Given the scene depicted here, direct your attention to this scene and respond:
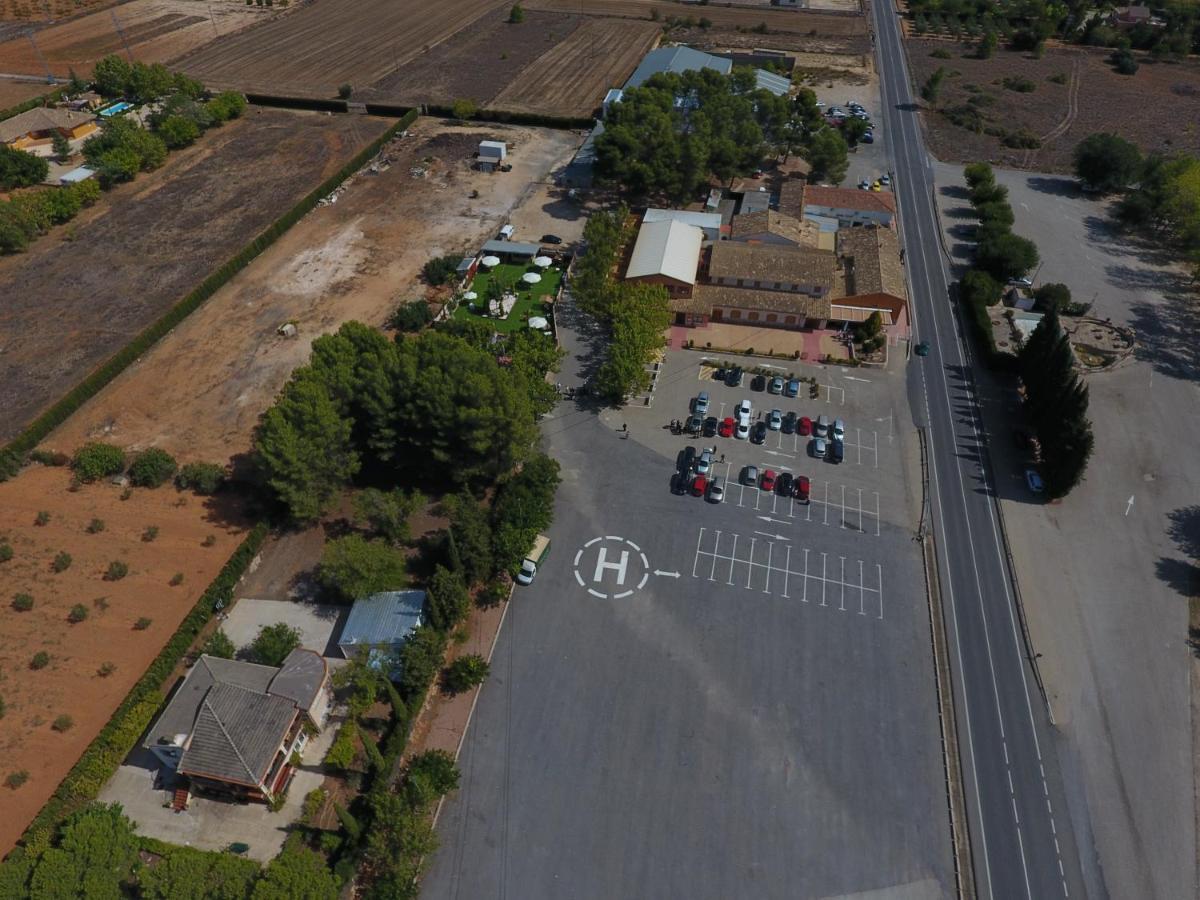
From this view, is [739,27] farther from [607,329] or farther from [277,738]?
[277,738]

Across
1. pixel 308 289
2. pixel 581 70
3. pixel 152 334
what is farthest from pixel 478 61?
pixel 152 334

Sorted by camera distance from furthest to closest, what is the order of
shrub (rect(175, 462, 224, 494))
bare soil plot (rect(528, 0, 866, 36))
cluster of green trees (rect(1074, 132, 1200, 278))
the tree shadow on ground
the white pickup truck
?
bare soil plot (rect(528, 0, 866, 36)) < the tree shadow on ground < cluster of green trees (rect(1074, 132, 1200, 278)) < shrub (rect(175, 462, 224, 494)) < the white pickup truck

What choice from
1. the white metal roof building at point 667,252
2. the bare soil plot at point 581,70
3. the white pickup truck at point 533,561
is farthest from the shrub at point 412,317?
the bare soil plot at point 581,70

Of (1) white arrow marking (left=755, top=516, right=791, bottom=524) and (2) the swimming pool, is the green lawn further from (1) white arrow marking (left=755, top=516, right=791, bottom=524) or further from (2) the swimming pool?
(2) the swimming pool

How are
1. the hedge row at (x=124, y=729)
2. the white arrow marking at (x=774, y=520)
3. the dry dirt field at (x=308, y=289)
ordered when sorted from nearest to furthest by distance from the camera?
the hedge row at (x=124, y=729)
the white arrow marking at (x=774, y=520)
the dry dirt field at (x=308, y=289)

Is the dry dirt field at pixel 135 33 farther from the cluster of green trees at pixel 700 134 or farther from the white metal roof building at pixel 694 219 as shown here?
the white metal roof building at pixel 694 219

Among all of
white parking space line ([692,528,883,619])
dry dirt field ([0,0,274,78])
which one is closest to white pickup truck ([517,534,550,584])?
white parking space line ([692,528,883,619])

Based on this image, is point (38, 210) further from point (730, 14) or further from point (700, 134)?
point (730, 14)
